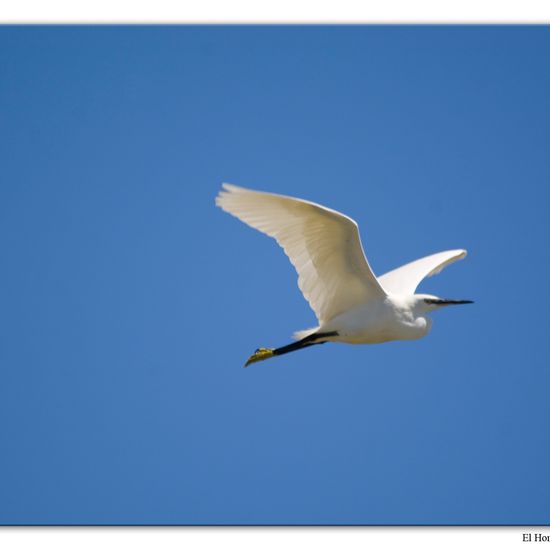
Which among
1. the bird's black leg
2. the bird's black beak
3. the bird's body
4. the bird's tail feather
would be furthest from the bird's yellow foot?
the bird's black beak

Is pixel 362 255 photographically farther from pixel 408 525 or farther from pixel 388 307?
pixel 408 525

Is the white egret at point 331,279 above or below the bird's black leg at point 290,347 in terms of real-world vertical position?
above

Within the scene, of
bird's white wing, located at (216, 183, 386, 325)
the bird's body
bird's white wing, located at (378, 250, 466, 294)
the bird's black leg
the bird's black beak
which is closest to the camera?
bird's white wing, located at (216, 183, 386, 325)

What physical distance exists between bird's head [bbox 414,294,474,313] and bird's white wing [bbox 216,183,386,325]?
0.61 meters

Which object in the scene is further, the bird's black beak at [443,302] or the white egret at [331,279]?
the bird's black beak at [443,302]

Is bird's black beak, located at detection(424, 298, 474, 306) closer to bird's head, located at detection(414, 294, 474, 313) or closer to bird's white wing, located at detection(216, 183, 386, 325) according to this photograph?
bird's head, located at detection(414, 294, 474, 313)

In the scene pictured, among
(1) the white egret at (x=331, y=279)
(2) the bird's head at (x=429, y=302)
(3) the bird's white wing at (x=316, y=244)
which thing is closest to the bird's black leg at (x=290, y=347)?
(1) the white egret at (x=331, y=279)

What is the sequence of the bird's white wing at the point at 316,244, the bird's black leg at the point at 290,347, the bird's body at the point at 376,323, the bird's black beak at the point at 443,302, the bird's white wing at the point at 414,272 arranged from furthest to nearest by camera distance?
1. the bird's white wing at the point at 414,272
2. the bird's black beak at the point at 443,302
3. the bird's black leg at the point at 290,347
4. the bird's body at the point at 376,323
5. the bird's white wing at the point at 316,244

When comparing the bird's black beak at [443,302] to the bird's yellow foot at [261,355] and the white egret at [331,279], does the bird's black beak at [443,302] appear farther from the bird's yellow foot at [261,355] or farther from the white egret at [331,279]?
the bird's yellow foot at [261,355]

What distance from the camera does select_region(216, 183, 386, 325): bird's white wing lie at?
758 cm

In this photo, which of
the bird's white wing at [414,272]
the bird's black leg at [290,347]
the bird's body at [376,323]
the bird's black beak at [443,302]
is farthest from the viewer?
the bird's white wing at [414,272]

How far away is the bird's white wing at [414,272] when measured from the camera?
31.4ft

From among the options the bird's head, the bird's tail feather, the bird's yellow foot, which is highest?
the bird's head
